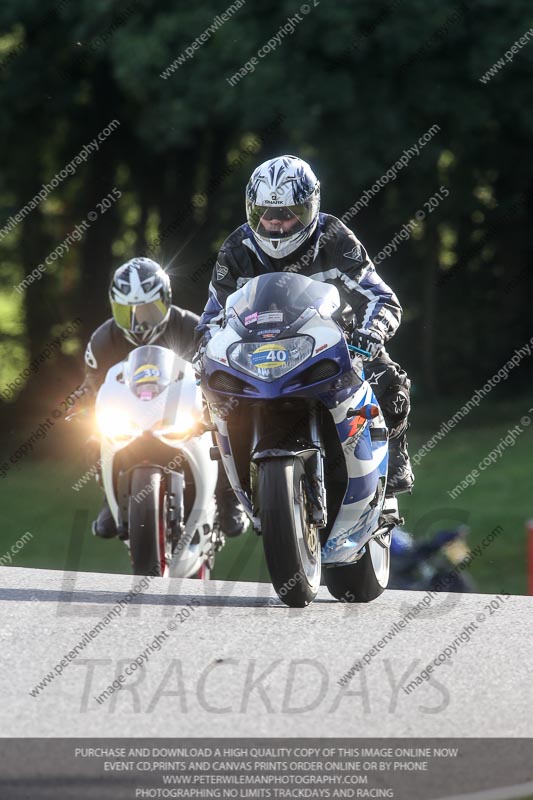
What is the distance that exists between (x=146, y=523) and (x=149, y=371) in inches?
39.2

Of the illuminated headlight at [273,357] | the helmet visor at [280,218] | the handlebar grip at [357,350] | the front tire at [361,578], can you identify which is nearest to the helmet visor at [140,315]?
the front tire at [361,578]

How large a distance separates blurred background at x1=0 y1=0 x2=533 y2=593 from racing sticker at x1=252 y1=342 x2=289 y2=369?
802 centimetres

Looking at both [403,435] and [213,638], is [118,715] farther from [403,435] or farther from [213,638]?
[403,435]

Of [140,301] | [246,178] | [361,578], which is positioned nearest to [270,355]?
[361,578]

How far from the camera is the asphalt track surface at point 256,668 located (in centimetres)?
503

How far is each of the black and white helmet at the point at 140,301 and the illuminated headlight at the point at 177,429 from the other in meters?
0.92

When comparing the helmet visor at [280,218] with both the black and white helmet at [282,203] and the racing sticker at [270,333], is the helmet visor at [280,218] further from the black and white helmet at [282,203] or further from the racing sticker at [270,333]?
the racing sticker at [270,333]

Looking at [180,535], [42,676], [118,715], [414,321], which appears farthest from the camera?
[414,321]

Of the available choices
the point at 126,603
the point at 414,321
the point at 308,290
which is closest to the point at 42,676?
the point at 126,603

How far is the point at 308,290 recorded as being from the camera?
638cm

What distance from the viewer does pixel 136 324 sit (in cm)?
934

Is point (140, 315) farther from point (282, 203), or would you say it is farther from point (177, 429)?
point (282, 203)

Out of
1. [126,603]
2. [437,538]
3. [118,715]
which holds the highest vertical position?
[118,715]

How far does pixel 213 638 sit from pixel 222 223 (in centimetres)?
1896
